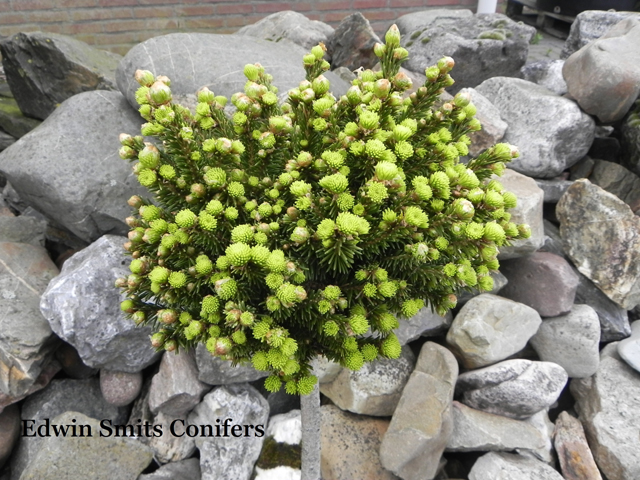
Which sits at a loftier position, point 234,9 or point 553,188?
point 234,9

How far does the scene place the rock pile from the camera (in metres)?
3.19

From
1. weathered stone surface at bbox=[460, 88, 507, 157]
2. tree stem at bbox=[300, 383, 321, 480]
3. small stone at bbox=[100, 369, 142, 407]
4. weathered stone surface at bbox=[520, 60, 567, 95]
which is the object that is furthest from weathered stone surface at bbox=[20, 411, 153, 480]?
weathered stone surface at bbox=[520, 60, 567, 95]

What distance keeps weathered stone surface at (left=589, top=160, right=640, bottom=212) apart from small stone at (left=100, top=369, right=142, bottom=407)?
4753 mm

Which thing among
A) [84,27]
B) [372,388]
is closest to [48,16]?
[84,27]

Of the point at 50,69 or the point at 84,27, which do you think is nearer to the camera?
the point at 50,69

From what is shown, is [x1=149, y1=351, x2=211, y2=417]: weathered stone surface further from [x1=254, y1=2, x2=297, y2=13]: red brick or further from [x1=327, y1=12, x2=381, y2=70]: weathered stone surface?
[x1=254, y1=2, x2=297, y2=13]: red brick

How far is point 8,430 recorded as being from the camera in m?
3.45

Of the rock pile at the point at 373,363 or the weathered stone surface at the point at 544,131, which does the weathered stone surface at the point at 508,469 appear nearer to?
the rock pile at the point at 373,363

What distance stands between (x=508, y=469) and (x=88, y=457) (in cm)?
292

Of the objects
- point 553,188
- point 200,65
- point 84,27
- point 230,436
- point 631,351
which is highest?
point 200,65

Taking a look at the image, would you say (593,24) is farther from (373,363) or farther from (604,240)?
(373,363)

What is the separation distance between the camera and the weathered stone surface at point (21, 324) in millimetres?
3230

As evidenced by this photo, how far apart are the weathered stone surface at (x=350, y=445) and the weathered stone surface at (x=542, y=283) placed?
5.28 ft

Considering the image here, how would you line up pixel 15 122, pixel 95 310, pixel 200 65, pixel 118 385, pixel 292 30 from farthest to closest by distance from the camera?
pixel 292 30
pixel 15 122
pixel 200 65
pixel 118 385
pixel 95 310
